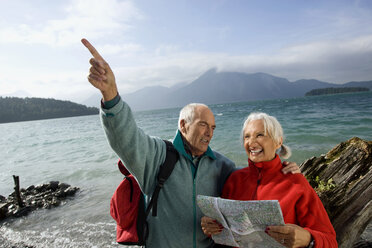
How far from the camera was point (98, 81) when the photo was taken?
200cm

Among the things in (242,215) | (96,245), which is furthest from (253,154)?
(96,245)

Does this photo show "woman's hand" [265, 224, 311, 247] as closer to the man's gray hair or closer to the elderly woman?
the elderly woman

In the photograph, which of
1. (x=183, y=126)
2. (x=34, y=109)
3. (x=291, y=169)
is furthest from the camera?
(x=34, y=109)

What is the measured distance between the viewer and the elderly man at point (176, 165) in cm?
212

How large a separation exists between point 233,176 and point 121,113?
5.26ft

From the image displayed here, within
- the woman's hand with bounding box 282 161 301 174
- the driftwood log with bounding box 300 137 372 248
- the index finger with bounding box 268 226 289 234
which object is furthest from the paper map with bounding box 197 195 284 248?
the driftwood log with bounding box 300 137 372 248

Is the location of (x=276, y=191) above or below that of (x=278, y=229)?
above

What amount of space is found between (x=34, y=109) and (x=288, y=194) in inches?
7193

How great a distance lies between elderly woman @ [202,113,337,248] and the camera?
1.99m

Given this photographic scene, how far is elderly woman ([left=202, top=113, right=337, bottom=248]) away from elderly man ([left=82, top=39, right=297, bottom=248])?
0.21 m

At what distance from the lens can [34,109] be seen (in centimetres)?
15362

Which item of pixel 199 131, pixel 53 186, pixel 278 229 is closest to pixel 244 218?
pixel 278 229

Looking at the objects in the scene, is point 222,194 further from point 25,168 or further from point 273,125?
point 25,168

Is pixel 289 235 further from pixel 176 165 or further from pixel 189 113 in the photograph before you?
pixel 189 113
